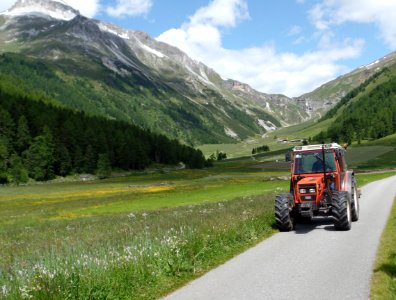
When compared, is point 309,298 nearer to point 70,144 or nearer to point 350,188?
point 350,188

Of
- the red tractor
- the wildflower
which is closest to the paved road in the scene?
the red tractor

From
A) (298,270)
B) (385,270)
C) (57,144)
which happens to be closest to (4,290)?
(298,270)

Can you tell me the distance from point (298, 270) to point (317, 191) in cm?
843

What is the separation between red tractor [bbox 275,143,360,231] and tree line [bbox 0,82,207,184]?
104146mm

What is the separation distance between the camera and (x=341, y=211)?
1941 cm

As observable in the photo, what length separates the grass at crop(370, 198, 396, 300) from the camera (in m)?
10.2

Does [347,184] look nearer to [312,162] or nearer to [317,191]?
[312,162]

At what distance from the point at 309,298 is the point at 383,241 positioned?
8.11m

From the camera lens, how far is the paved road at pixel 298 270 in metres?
10.7

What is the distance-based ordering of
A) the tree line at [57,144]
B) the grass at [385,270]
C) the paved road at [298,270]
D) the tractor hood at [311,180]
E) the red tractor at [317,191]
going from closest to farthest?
the grass at [385,270], the paved road at [298,270], the red tractor at [317,191], the tractor hood at [311,180], the tree line at [57,144]

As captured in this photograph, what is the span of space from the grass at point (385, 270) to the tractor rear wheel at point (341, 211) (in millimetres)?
1831

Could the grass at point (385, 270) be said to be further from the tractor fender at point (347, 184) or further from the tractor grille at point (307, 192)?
the tractor fender at point (347, 184)

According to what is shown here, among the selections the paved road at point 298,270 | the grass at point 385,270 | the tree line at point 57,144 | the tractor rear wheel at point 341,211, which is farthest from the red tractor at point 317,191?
the tree line at point 57,144

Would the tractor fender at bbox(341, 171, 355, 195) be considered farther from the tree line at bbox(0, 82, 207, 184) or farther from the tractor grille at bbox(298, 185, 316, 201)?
the tree line at bbox(0, 82, 207, 184)
